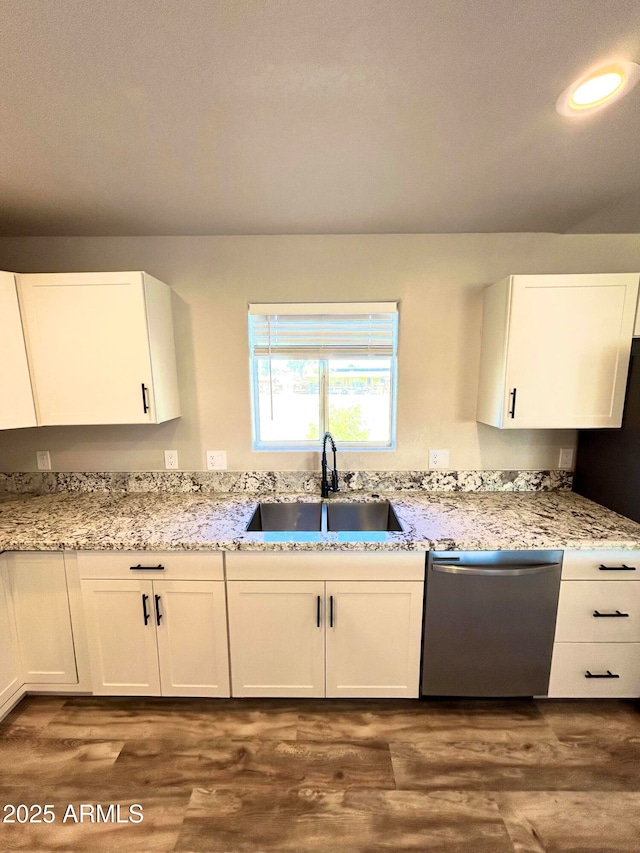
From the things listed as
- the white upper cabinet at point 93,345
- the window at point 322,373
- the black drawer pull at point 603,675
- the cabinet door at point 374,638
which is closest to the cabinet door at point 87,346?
the white upper cabinet at point 93,345

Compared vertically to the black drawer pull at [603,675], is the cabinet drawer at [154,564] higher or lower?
higher

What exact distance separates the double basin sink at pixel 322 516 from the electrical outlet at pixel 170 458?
2.07 ft

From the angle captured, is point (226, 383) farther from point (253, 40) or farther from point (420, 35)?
point (420, 35)

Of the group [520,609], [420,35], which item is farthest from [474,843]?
[420,35]

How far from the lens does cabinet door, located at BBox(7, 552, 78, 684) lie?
5.17ft

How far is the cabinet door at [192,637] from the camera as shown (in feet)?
5.15

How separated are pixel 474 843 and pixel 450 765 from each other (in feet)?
0.77

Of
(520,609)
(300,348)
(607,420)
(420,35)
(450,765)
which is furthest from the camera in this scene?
(300,348)

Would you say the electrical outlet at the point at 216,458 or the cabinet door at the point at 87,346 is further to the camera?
the electrical outlet at the point at 216,458

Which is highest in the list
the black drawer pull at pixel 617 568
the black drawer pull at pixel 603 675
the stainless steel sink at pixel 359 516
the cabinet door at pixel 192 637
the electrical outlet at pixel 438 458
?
the electrical outlet at pixel 438 458

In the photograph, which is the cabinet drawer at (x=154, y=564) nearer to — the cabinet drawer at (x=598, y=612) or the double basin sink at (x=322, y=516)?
the double basin sink at (x=322, y=516)

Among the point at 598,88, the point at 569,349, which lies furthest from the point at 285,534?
the point at 598,88

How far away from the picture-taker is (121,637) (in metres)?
1.61

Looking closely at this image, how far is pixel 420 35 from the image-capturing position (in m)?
0.81
